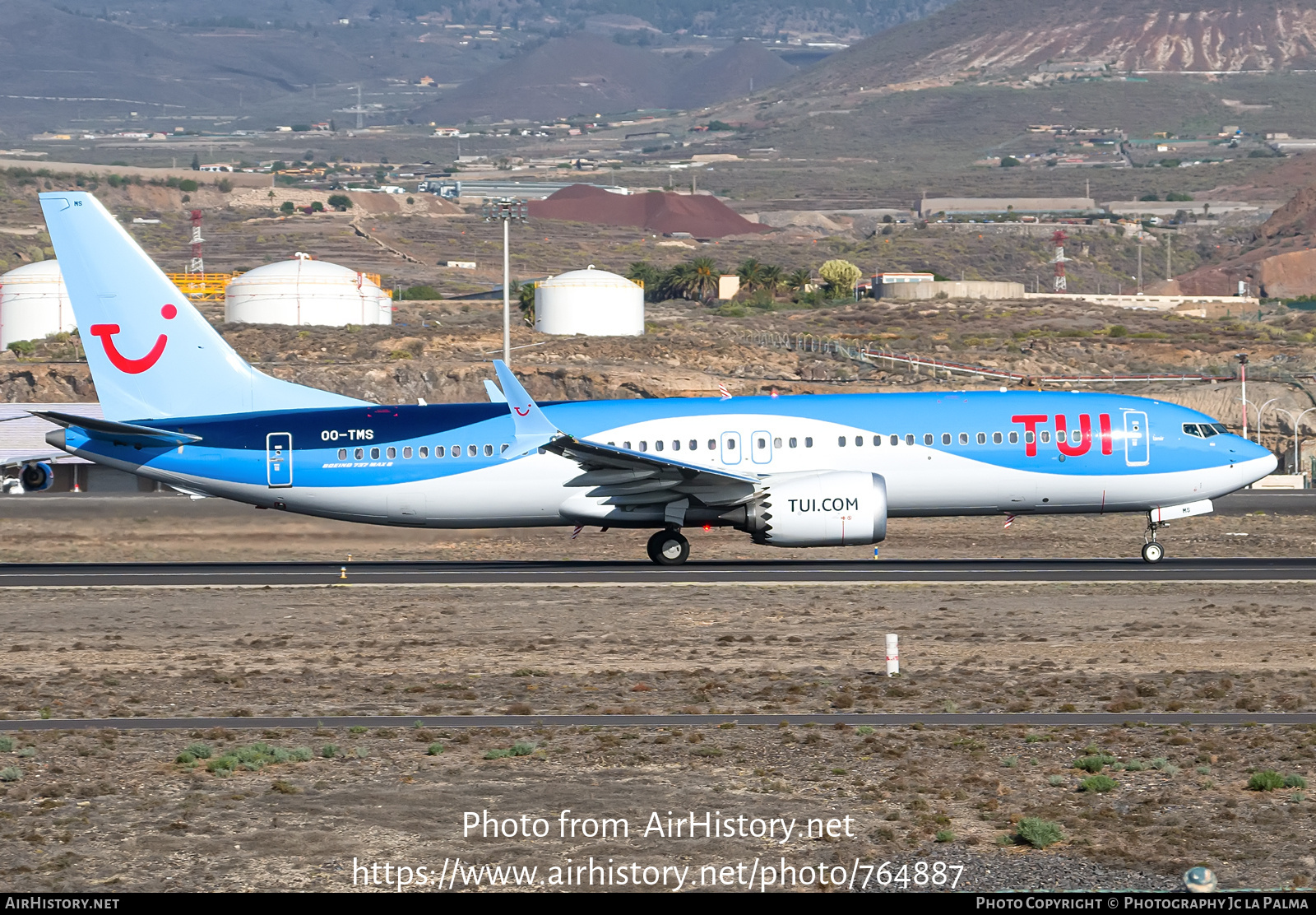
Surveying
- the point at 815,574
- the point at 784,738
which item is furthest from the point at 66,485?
the point at 784,738

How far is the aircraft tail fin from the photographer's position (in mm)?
42438

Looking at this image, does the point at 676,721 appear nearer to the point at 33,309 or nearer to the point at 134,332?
the point at 134,332

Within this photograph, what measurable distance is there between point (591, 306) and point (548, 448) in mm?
90971

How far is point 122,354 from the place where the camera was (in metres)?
42.8

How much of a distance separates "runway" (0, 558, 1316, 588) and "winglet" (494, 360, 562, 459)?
3412mm

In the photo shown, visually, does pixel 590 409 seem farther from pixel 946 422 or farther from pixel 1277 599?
pixel 1277 599

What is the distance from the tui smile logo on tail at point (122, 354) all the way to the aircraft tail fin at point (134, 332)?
0.02 meters

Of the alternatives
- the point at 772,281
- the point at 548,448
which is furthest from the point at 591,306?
the point at 548,448

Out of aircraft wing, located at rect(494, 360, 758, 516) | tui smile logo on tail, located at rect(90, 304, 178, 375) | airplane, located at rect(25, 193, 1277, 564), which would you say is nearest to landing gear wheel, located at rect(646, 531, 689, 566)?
airplane, located at rect(25, 193, 1277, 564)

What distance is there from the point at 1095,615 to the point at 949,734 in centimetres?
1246

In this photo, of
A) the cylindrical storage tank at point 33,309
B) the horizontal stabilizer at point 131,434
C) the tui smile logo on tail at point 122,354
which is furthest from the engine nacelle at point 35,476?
the cylindrical storage tank at point 33,309

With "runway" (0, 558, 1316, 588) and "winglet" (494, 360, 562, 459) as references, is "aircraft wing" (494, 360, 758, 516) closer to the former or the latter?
"winglet" (494, 360, 562, 459)

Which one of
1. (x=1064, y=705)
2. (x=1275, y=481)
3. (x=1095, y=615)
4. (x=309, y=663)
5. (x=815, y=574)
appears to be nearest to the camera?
(x=1064, y=705)

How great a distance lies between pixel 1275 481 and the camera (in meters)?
71.4
